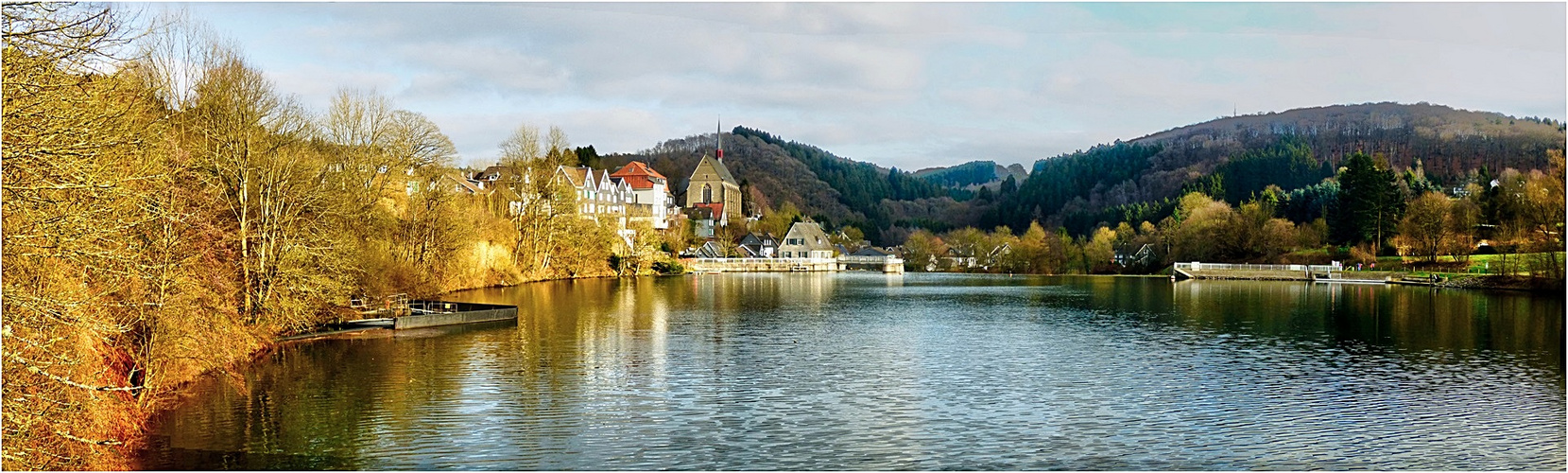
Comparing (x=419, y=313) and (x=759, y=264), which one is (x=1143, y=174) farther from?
(x=419, y=313)

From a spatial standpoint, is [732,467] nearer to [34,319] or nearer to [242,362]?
[34,319]

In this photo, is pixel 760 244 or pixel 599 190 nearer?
pixel 599 190

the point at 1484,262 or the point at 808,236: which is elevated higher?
the point at 808,236

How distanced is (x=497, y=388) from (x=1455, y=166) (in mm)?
173668

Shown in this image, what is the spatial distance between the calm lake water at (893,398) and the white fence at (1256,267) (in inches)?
1656

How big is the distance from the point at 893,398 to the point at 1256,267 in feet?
236

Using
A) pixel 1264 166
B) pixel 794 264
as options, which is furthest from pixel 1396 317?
pixel 1264 166

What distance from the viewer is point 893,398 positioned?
67.7 ft

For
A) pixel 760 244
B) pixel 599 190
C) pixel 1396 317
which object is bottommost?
pixel 1396 317

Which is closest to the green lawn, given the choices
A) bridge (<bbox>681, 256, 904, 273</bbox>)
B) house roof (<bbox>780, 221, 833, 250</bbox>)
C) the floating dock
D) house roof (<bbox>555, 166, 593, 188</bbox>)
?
bridge (<bbox>681, 256, 904, 273</bbox>)

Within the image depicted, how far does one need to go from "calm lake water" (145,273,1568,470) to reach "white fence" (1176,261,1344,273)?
138ft

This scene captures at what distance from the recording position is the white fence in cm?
7838

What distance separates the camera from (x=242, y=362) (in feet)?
77.8

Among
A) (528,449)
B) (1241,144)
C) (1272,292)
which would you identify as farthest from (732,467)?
(1241,144)
